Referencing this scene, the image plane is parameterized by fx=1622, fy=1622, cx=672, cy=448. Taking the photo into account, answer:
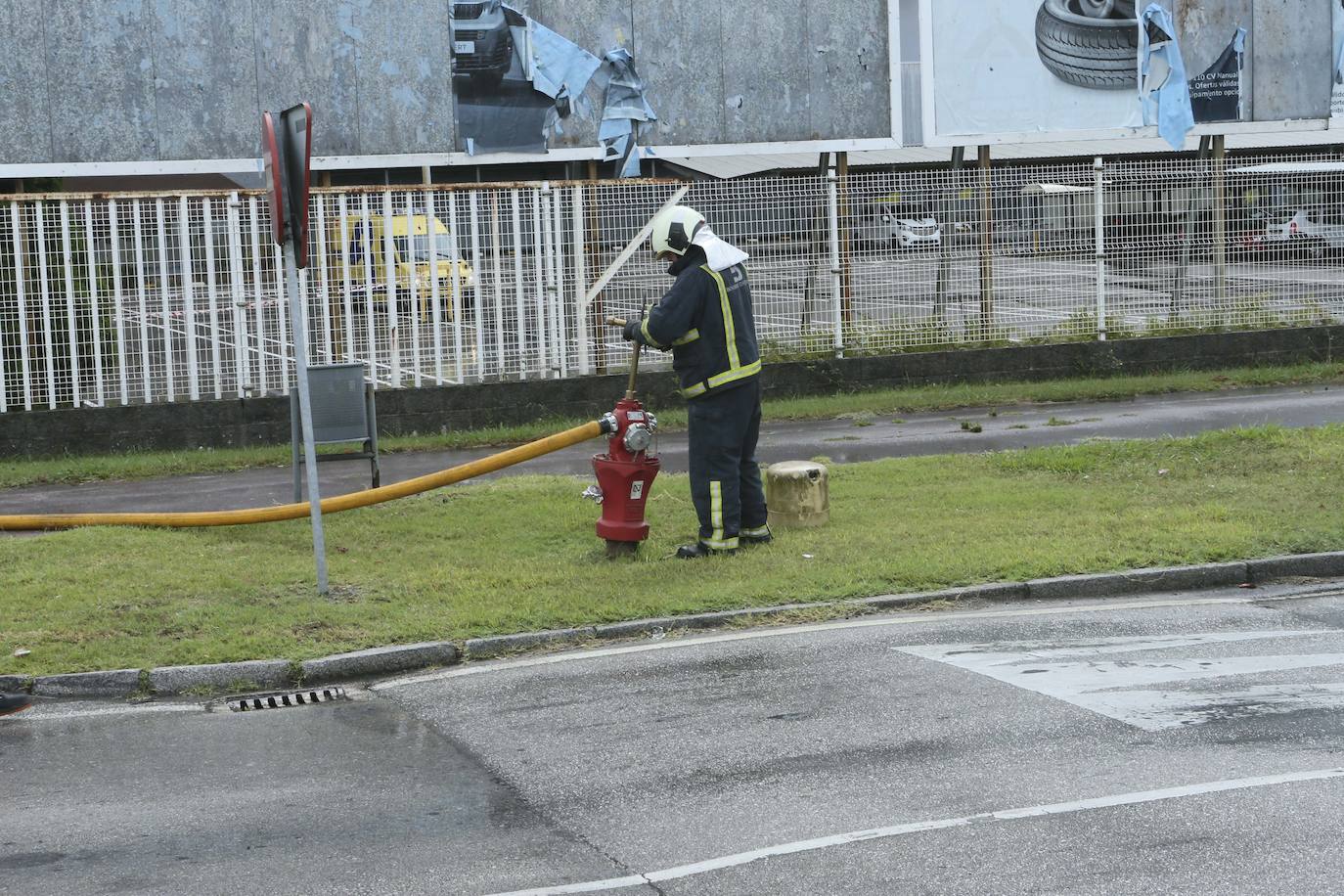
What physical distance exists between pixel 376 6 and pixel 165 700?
12.2m

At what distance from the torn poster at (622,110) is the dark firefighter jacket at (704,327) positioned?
9255 mm

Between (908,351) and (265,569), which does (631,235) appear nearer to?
(908,351)

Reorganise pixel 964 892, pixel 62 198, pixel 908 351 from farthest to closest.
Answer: pixel 908 351
pixel 62 198
pixel 964 892

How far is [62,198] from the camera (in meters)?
15.3

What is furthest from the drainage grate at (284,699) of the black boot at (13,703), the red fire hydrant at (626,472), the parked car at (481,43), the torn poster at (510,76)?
the parked car at (481,43)

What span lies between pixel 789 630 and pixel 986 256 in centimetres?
1104

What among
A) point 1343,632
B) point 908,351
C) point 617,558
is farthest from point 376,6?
point 1343,632

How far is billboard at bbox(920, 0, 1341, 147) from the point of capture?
2041 centimetres

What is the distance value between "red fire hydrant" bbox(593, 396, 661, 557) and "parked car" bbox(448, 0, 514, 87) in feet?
31.2

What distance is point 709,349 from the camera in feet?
32.7

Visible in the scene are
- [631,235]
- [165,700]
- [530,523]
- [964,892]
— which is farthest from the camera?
[631,235]

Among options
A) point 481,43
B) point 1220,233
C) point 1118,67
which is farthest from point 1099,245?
point 481,43

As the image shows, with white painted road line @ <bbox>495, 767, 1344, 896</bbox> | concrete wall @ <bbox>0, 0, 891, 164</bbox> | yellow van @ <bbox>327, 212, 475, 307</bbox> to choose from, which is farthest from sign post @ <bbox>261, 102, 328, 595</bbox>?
concrete wall @ <bbox>0, 0, 891, 164</bbox>

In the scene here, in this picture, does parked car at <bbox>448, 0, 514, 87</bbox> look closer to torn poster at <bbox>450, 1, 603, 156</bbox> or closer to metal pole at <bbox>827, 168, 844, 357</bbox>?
torn poster at <bbox>450, 1, 603, 156</bbox>
